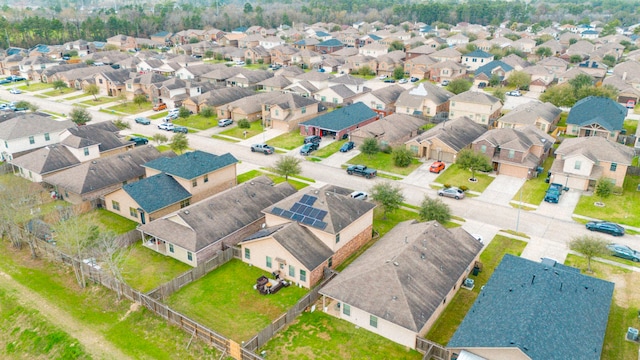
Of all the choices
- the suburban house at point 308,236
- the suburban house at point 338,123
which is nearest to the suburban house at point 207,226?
the suburban house at point 308,236

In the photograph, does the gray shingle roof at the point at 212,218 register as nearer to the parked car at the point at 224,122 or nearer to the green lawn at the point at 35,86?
the parked car at the point at 224,122

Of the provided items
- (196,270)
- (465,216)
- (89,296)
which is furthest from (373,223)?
(89,296)

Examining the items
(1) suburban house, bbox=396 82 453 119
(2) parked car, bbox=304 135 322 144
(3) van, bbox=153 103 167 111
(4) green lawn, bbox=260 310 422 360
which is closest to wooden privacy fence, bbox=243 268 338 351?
(4) green lawn, bbox=260 310 422 360

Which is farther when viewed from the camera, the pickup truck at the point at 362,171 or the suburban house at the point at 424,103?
the suburban house at the point at 424,103

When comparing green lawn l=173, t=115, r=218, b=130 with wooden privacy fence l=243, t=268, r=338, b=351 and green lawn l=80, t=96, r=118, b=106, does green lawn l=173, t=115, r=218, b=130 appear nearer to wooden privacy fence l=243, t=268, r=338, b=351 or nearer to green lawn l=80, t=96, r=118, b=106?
green lawn l=80, t=96, r=118, b=106

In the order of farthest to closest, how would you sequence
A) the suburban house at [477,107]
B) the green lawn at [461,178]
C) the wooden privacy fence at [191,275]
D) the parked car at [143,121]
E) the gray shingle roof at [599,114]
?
the parked car at [143,121] → the suburban house at [477,107] → the gray shingle roof at [599,114] → the green lawn at [461,178] → the wooden privacy fence at [191,275]

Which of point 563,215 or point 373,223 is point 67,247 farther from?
point 563,215
